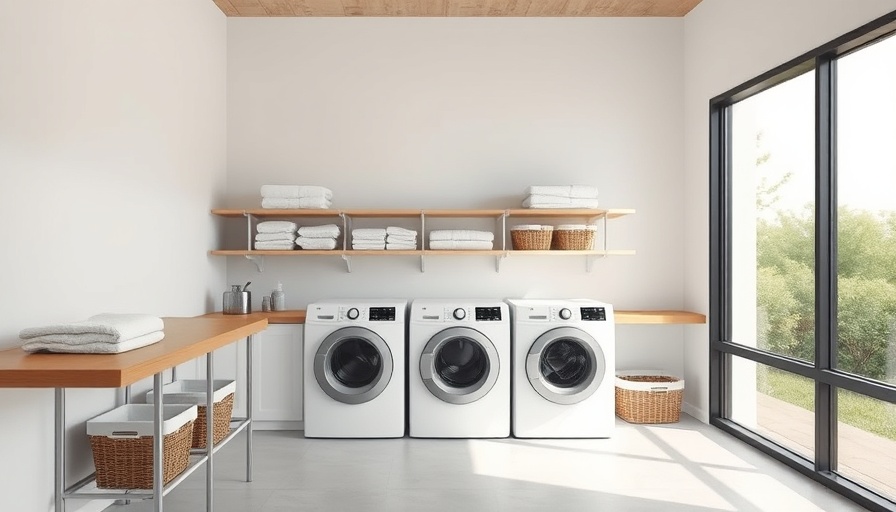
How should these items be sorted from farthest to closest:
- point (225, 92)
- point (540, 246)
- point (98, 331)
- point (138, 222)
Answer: point (225, 92) → point (540, 246) → point (138, 222) → point (98, 331)

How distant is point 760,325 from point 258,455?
2.99 m

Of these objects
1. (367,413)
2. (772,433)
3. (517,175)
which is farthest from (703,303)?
(367,413)

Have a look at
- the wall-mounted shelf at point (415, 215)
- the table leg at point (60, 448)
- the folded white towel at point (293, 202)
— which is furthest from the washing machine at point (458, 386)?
the table leg at point (60, 448)

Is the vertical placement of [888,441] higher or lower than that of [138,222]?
lower

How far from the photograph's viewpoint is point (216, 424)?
307cm

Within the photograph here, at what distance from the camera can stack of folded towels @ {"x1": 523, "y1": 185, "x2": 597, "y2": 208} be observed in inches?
174

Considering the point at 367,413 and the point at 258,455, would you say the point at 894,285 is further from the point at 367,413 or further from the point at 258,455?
the point at 258,455

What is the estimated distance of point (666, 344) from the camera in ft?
15.9

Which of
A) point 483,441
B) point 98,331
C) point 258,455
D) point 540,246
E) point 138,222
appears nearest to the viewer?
point 98,331

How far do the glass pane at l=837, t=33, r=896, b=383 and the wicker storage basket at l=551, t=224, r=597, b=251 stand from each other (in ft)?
5.23

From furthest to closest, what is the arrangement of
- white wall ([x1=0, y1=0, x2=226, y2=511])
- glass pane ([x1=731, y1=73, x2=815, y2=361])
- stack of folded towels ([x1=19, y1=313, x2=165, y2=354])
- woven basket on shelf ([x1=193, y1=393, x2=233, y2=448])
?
glass pane ([x1=731, y1=73, x2=815, y2=361])
woven basket on shelf ([x1=193, y1=393, x2=233, y2=448])
white wall ([x1=0, y1=0, x2=226, y2=511])
stack of folded towels ([x1=19, y1=313, x2=165, y2=354])

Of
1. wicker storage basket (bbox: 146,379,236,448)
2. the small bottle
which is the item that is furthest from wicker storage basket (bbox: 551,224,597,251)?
wicker storage basket (bbox: 146,379,236,448)

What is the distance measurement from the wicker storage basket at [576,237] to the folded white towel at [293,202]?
63.6 inches

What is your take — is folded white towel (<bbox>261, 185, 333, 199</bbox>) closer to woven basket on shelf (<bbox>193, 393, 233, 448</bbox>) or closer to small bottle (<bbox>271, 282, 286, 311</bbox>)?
small bottle (<bbox>271, 282, 286, 311</bbox>)
